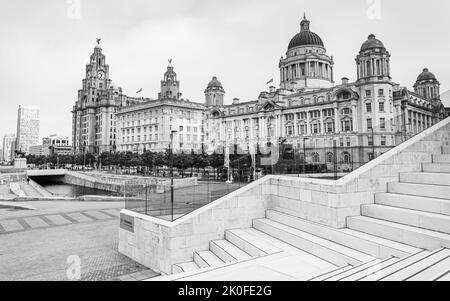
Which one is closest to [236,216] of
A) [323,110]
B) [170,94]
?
[323,110]

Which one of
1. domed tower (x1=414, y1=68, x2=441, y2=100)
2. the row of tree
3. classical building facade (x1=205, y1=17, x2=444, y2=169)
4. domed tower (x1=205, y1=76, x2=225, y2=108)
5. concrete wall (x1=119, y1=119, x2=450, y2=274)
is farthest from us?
domed tower (x1=205, y1=76, x2=225, y2=108)

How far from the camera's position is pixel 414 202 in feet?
28.9

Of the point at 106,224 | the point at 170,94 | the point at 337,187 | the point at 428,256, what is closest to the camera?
the point at 428,256

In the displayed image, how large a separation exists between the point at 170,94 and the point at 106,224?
114833 mm

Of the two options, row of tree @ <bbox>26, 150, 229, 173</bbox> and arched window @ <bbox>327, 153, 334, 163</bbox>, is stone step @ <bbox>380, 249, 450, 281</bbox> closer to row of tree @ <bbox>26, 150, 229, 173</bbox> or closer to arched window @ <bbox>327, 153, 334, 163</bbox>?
arched window @ <bbox>327, 153, 334, 163</bbox>

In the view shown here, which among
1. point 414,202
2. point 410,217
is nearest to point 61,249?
point 410,217

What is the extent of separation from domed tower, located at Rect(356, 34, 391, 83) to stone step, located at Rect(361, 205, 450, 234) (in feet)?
215

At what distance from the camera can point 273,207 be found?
1209 centimetres

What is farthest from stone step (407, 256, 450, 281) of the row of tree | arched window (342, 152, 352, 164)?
the row of tree

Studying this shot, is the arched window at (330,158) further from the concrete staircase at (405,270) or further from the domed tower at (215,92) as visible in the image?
the domed tower at (215,92)

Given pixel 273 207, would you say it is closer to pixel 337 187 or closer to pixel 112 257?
pixel 337 187

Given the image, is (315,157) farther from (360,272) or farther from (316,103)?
(316,103)

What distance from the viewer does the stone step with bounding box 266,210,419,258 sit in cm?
714
